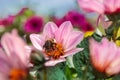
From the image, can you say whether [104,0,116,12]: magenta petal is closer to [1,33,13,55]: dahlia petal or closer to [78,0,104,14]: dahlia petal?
[78,0,104,14]: dahlia petal

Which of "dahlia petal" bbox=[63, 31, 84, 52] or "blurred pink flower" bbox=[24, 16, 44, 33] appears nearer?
"dahlia petal" bbox=[63, 31, 84, 52]

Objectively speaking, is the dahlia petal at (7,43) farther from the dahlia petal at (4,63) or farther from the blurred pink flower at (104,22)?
the blurred pink flower at (104,22)

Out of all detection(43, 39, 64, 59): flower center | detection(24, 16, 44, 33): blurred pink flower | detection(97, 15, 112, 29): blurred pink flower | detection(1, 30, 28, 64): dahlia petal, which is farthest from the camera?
detection(24, 16, 44, 33): blurred pink flower

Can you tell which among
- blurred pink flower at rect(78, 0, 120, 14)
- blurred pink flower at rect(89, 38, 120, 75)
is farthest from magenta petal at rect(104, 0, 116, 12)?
blurred pink flower at rect(89, 38, 120, 75)

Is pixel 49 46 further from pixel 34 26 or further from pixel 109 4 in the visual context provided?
pixel 34 26

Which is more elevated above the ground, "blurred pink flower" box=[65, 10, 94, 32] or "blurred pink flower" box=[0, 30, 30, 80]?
"blurred pink flower" box=[0, 30, 30, 80]

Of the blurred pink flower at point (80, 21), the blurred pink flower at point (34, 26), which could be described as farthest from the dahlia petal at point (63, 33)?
the blurred pink flower at point (34, 26)
